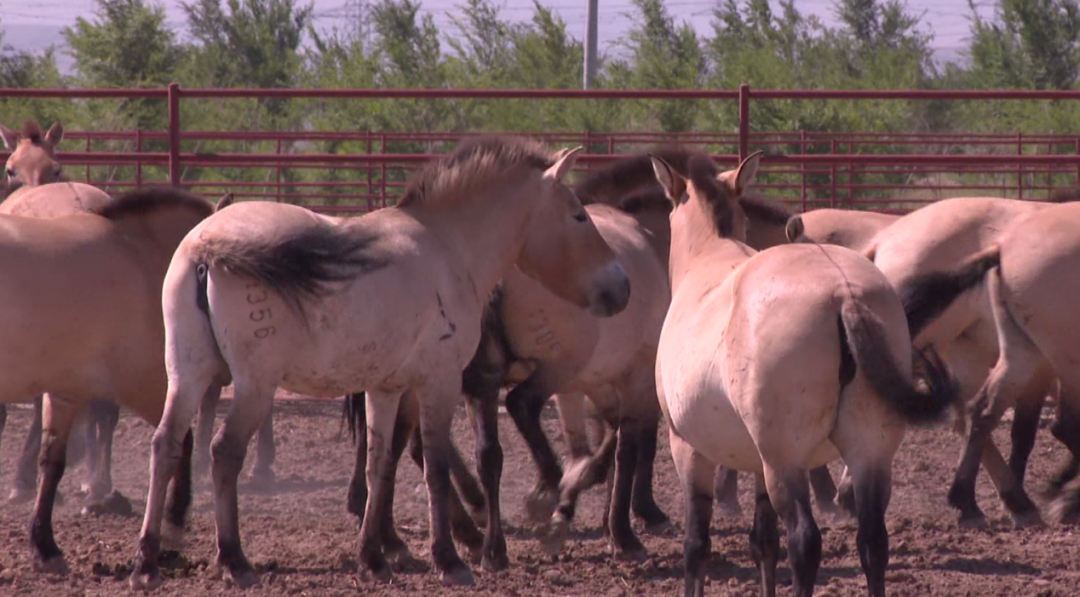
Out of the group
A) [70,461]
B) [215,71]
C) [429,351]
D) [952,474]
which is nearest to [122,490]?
[70,461]

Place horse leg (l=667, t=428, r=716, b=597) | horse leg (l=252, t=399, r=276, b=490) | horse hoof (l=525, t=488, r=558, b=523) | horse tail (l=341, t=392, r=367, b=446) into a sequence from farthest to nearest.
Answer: horse leg (l=252, t=399, r=276, b=490) < horse tail (l=341, t=392, r=367, b=446) < horse hoof (l=525, t=488, r=558, b=523) < horse leg (l=667, t=428, r=716, b=597)

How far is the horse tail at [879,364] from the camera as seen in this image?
13.1 feet

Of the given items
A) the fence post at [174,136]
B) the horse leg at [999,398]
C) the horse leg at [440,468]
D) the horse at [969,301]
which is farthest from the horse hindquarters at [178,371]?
the fence post at [174,136]

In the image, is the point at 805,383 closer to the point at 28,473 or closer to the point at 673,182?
the point at 673,182

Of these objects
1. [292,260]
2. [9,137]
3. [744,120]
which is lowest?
[292,260]

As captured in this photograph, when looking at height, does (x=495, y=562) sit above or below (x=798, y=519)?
below

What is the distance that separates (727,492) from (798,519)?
2.86 metres

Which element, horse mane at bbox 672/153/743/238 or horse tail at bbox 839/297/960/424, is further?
horse mane at bbox 672/153/743/238

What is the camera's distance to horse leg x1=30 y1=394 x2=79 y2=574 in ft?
18.6

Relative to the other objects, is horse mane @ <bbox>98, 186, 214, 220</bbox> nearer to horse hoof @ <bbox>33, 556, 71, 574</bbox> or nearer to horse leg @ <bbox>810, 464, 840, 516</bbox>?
horse hoof @ <bbox>33, 556, 71, 574</bbox>

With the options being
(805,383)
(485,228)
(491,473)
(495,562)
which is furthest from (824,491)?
(805,383)

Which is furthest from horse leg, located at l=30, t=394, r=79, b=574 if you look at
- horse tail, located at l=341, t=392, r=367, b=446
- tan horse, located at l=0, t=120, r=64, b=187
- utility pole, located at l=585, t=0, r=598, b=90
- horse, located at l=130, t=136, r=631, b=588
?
utility pole, located at l=585, t=0, r=598, b=90

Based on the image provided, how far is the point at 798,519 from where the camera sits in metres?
4.20

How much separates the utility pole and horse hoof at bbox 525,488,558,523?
2103 cm
